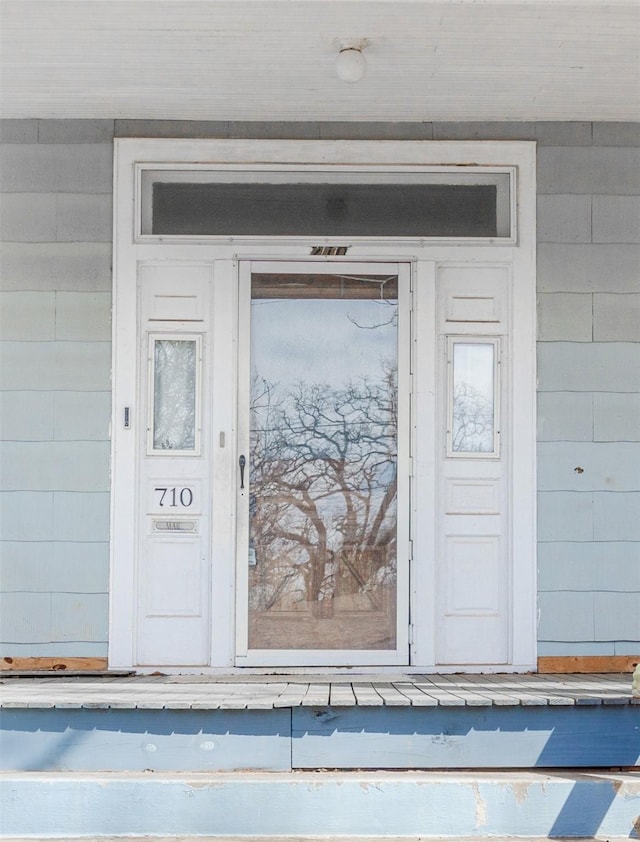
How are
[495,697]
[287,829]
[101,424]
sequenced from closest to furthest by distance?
[287,829] < [495,697] < [101,424]

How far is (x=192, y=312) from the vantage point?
3.94 metres

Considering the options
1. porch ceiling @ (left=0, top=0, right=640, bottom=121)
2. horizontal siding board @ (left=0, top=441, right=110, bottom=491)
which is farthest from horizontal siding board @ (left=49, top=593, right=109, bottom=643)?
porch ceiling @ (left=0, top=0, right=640, bottom=121)

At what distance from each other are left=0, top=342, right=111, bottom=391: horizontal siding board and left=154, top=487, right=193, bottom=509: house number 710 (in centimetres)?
55

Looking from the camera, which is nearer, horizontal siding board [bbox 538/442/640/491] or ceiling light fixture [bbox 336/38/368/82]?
ceiling light fixture [bbox 336/38/368/82]

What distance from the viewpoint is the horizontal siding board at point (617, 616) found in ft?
12.7

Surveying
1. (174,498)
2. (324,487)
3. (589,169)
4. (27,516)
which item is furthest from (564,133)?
(27,516)

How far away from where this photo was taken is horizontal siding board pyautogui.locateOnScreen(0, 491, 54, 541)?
3.88m

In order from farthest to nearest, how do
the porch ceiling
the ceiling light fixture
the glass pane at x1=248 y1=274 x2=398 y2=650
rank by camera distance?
the glass pane at x1=248 y1=274 x2=398 y2=650 < the ceiling light fixture < the porch ceiling

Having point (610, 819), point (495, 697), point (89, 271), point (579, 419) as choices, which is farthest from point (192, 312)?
point (610, 819)

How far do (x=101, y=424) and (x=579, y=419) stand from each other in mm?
2216

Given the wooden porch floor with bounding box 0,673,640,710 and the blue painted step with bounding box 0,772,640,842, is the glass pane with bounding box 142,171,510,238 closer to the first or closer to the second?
the wooden porch floor with bounding box 0,673,640,710

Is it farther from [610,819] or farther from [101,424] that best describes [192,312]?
[610,819]

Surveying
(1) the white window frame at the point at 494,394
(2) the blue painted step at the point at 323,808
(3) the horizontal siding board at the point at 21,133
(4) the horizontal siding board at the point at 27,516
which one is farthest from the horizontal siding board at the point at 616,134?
(4) the horizontal siding board at the point at 27,516

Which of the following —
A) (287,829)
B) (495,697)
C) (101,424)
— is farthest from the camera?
(101,424)
